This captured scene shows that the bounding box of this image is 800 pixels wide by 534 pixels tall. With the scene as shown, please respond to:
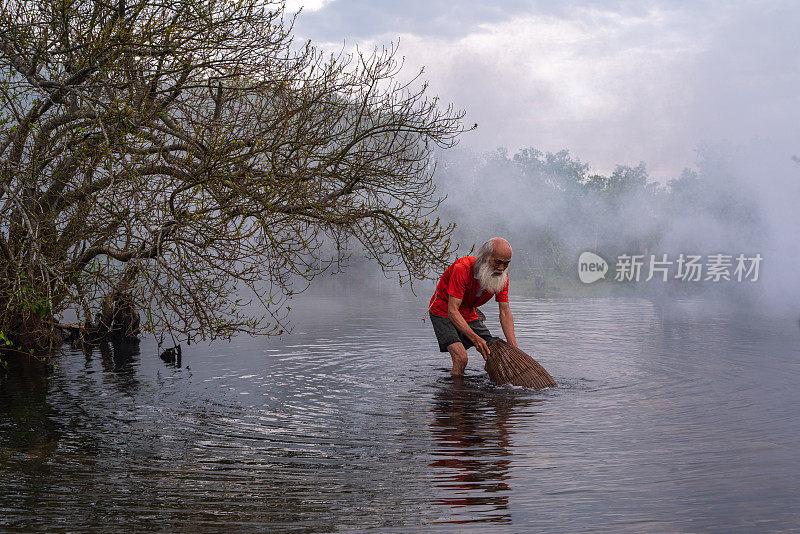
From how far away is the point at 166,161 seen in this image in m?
12.0

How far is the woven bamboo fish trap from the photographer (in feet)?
36.1

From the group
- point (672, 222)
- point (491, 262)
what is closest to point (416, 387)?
point (491, 262)

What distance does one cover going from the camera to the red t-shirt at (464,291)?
1053 cm

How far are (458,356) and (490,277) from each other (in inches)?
72.1

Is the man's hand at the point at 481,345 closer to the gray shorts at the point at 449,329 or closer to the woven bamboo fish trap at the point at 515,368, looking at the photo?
the woven bamboo fish trap at the point at 515,368

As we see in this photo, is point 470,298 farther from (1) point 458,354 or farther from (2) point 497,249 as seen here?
(2) point 497,249

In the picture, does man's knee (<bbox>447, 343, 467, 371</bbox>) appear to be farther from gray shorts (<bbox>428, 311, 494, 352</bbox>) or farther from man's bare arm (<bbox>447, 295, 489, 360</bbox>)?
man's bare arm (<bbox>447, 295, 489, 360</bbox>)

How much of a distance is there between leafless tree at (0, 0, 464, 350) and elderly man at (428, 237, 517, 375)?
1.84m

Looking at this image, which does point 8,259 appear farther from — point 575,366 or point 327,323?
point 327,323

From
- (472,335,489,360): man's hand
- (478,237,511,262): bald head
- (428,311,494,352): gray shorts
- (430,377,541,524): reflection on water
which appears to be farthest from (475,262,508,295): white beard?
(430,377,541,524): reflection on water

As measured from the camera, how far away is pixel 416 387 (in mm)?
11391

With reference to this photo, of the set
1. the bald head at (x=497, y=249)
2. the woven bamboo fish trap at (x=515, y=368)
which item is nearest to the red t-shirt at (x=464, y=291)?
the bald head at (x=497, y=249)

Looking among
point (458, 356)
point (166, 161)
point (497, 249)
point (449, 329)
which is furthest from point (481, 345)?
point (166, 161)

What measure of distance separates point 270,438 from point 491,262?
3553 mm
